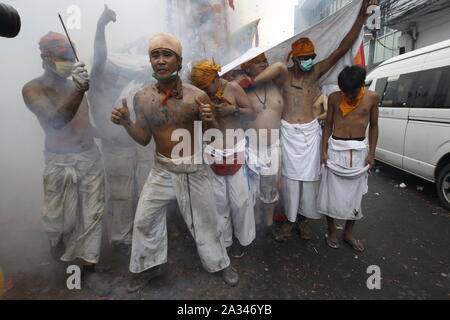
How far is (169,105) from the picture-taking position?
7.47ft

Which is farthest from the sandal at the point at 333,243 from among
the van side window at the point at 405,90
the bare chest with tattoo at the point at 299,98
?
the van side window at the point at 405,90

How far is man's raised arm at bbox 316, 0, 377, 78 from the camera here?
3035mm

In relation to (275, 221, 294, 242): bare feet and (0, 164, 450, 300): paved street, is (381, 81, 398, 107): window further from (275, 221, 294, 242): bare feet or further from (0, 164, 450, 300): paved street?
(275, 221, 294, 242): bare feet

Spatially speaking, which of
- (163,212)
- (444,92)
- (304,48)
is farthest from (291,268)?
(444,92)

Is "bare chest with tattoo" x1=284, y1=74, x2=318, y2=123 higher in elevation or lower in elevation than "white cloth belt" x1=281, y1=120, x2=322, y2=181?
higher

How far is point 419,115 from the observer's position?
15.0 ft

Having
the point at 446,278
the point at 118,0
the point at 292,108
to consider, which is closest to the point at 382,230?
the point at 446,278

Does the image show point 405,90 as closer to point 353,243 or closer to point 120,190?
point 353,243

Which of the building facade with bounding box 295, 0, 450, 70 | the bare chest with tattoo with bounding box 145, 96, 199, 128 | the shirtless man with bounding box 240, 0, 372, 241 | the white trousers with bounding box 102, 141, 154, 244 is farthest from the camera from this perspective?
the building facade with bounding box 295, 0, 450, 70

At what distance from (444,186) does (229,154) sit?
3.84 metres

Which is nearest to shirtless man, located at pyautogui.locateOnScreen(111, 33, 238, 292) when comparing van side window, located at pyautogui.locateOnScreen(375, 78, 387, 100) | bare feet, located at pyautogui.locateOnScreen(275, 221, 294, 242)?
bare feet, located at pyautogui.locateOnScreen(275, 221, 294, 242)

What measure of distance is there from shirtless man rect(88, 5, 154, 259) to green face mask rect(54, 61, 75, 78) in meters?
0.67

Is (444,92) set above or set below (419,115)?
above
